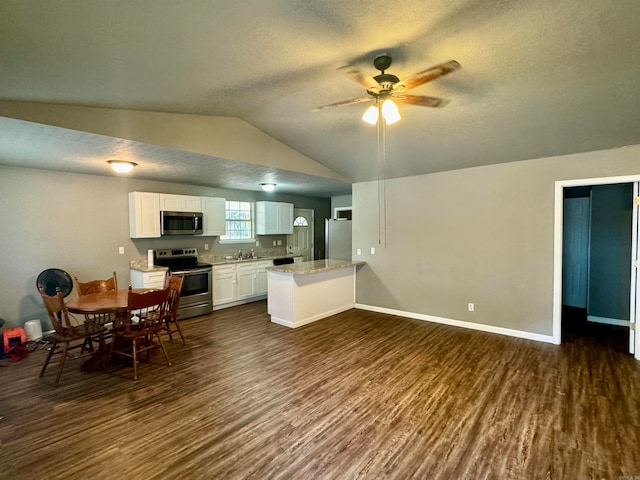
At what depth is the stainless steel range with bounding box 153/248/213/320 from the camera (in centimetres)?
508

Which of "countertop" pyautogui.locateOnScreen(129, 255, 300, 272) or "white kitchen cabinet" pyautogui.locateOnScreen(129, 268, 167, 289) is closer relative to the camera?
"white kitchen cabinet" pyautogui.locateOnScreen(129, 268, 167, 289)

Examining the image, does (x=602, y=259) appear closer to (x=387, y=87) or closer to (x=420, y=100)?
(x=420, y=100)

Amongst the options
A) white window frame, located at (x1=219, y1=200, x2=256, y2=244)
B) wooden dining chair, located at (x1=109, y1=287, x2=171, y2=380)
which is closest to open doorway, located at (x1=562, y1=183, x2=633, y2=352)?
wooden dining chair, located at (x1=109, y1=287, x2=171, y2=380)

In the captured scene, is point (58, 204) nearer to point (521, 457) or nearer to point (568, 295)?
point (521, 457)

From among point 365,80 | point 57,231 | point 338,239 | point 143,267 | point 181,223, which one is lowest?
point 143,267

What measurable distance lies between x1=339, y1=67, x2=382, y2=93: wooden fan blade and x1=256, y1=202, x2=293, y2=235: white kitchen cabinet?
4.79 meters

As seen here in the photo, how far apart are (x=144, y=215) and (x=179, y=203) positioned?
1.93ft

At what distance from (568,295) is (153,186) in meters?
7.71

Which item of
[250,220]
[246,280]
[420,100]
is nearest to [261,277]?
[246,280]

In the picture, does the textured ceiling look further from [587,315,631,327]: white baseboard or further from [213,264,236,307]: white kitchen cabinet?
[587,315,631,327]: white baseboard

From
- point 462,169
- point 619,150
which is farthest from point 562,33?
point 462,169

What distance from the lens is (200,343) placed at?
4047 mm

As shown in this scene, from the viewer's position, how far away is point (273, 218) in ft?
23.0

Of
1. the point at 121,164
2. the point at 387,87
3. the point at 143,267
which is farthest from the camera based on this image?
the point at 143,267
